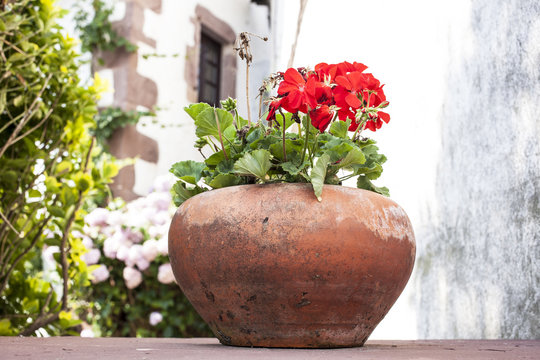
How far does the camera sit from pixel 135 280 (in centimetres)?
334

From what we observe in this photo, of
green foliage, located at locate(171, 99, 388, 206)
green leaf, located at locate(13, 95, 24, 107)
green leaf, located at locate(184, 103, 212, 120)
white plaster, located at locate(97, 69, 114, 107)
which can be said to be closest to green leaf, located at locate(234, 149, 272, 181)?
green foliage, located at locate(171, 99, 388, 206)

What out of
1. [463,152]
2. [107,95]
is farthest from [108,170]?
[107,95]

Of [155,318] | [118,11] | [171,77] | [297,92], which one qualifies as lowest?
[155,318]

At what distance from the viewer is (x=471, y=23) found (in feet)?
6.07

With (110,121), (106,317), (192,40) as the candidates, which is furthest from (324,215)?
(192,40)

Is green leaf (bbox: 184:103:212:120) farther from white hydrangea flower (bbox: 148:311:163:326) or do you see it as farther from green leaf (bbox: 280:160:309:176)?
white hydrangea flower (bbox: 148:311:163:326)

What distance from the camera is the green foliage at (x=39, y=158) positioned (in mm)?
1888

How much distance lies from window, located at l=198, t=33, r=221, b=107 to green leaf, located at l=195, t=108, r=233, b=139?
451cm

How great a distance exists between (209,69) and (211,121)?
15.7 ft

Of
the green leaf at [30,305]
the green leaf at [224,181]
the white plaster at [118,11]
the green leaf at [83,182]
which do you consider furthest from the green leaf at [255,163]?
the white plaster at [118,11]

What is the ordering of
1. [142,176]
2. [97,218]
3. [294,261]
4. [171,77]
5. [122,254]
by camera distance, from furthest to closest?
[171,77] < [142,176] < [97,218] < [122,254] < [294,261]

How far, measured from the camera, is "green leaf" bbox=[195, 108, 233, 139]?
1204 millimetres

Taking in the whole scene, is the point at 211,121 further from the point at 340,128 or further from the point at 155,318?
the point at 155,318

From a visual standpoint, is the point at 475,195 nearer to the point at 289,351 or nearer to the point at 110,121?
the point at 289,351
